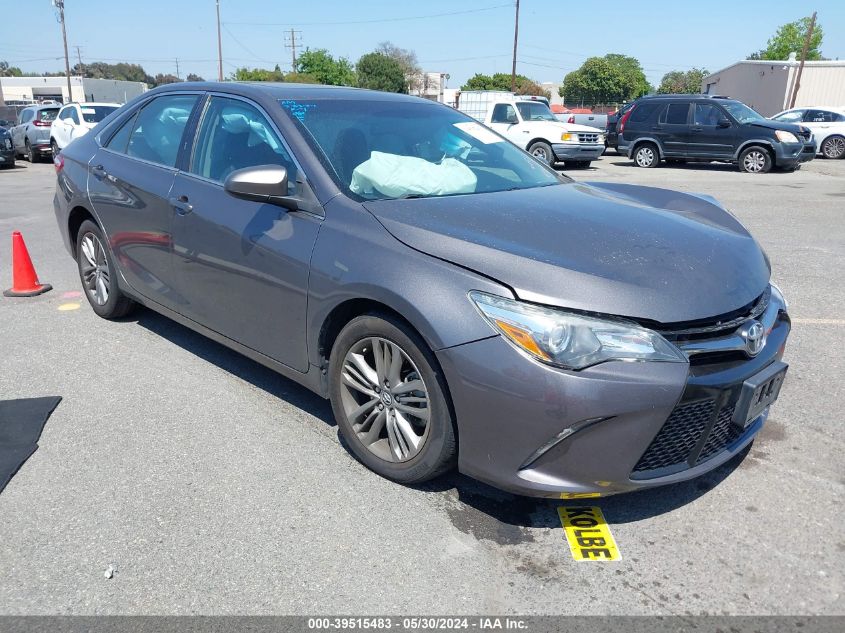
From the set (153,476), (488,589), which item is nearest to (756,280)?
(488,589)

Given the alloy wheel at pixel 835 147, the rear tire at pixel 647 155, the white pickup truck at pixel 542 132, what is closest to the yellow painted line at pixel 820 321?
the white pickup truck at pixel 542 132

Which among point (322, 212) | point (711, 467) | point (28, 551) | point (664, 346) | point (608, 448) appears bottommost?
point (28, 551)

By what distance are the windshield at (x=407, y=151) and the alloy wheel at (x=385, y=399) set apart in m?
0.74

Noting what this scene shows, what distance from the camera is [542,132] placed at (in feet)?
56.6

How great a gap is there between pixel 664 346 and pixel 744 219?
8.50m

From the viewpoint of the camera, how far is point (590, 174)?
17047 millimetres

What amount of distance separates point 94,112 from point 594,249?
1837 centimetres

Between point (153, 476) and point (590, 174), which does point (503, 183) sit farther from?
point (590, 174)

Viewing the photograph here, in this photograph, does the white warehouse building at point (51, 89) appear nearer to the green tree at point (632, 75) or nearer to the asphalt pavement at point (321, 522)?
the green tree at point (632, 75)

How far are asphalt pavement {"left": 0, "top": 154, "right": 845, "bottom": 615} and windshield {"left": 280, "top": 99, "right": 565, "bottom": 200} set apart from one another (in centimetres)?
132

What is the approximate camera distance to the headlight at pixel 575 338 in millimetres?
2389

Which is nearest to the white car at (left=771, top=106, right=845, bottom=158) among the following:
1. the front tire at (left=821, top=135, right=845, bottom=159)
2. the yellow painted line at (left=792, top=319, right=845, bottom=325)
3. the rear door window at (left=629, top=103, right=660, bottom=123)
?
the front tire at (left=821, top=135, right=845, bottom=159)

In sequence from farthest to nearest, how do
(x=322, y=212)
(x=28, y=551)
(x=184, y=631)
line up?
(x=322, y=212) < (x=28, y=551) < (x=184, y=631)

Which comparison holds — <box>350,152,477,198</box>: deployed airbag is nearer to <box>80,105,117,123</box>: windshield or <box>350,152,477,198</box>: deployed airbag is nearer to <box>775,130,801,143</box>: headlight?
<box>775,130,801,143</box>: headlight
